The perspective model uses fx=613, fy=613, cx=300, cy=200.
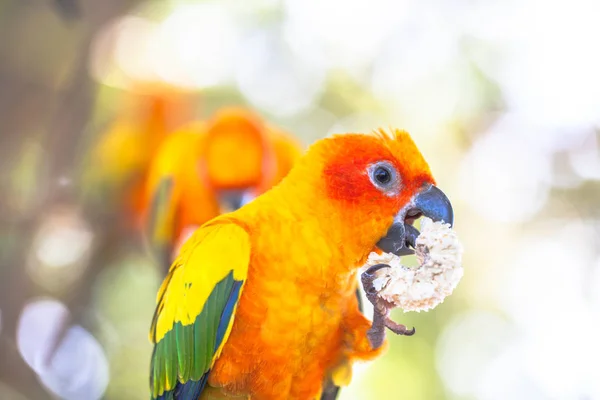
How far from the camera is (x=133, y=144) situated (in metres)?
3.52

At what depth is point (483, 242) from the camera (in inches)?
145

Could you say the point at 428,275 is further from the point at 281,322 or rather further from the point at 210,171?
the point at 210,171

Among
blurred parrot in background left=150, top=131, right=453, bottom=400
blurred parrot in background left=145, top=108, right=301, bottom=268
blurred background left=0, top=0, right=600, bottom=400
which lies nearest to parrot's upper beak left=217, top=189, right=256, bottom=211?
blurred parrot in background left=145, top=108, right=301, bottom=268

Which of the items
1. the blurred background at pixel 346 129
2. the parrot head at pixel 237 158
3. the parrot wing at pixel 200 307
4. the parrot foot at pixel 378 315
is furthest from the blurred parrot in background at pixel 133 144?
the parrot foot at pixel 378 315

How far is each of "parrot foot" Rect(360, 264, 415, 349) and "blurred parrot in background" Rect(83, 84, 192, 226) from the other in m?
2.43

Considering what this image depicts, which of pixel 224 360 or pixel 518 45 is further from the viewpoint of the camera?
pixel 518 45

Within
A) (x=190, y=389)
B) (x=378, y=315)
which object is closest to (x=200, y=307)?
(x=190, y=389)

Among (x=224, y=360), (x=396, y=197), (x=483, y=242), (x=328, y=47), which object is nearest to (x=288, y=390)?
(x=224, y=360)

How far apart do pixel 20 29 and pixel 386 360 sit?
2579 millimetres

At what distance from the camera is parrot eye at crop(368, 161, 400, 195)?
4.20 ft

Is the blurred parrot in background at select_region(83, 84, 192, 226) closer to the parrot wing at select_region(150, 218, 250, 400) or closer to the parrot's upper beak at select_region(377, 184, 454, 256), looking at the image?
the parrot wing at select_region(150, 218, 250, 400)

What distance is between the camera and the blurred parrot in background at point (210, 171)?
2.77 metres

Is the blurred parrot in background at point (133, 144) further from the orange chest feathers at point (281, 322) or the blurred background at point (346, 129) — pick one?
the orange chest feathers at point (281, 322)

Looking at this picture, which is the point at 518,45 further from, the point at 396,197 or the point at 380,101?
the point at 396,197
